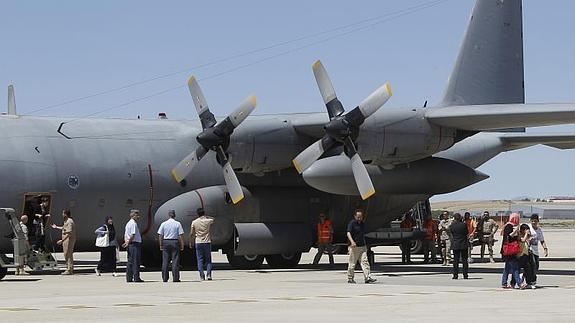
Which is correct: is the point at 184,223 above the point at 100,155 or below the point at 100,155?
below

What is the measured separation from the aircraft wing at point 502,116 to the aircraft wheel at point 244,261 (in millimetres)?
5815

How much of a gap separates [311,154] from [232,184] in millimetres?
2070

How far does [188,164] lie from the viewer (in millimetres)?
26375

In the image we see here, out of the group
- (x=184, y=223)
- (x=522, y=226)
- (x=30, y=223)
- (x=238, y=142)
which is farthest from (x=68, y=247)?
(x=522, y=226)

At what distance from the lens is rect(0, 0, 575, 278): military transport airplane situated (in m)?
25.2

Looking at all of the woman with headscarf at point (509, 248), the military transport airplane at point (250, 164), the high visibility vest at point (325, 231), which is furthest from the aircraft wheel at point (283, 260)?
the woman with headscarf at point (509, 248)

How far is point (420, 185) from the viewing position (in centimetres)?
2691

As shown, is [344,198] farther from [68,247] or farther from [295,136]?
[68,247]

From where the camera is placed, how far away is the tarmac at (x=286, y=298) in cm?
1423

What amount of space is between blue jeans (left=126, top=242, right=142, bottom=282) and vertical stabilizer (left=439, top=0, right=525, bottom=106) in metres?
11.9

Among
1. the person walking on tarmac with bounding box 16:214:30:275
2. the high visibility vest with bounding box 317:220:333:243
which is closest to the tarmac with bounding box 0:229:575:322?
the person walking on tarmac with bounding box 16:214:30:275

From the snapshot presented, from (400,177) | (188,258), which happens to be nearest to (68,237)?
(188,258)

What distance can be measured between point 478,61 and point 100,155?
11733mm

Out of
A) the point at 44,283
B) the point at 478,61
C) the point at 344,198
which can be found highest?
the point at 478,61
